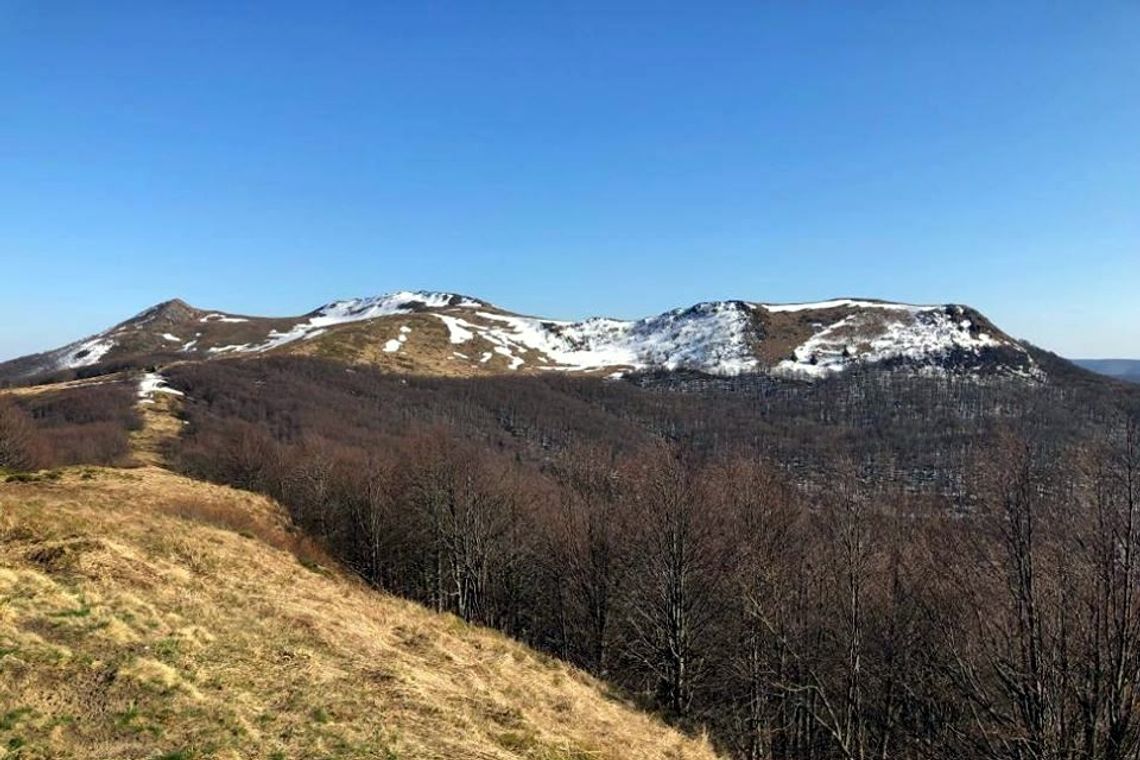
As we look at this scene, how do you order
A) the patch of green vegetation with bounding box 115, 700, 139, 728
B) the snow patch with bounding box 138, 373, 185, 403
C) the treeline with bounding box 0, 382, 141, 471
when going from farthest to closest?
the snow patch with bounding box 138, 373, 185, 403 → the treeline with bounding box 0, 382, 141, 471 → the patch of green vegetation with bounding box 115, 700, 139, 728

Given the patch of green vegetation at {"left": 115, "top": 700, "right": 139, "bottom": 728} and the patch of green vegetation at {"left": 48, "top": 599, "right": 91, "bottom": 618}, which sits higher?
the patch of green vegetation at {"left": 48, "top": 599, "right": 91, "bottom": 618}

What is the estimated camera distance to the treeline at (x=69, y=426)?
62594 mm

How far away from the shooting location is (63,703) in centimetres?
1020

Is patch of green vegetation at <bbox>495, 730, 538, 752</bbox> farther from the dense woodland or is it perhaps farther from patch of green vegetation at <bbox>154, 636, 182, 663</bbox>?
the dense woodland

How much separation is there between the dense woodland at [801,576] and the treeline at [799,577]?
10cm

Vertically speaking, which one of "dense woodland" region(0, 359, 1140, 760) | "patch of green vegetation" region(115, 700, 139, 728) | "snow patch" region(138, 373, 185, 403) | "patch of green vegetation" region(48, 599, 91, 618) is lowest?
"dense woodland" region(0, 359, 1140, 760)

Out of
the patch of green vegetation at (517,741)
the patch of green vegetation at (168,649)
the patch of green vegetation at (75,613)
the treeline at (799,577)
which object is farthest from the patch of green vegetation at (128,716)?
the treeline at (799,577)

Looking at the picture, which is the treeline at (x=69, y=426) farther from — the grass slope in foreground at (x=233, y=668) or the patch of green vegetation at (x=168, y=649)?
the patch of green vegetation at (x=168, y=649)

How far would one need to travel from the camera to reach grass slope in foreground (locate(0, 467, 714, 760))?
34.0ft

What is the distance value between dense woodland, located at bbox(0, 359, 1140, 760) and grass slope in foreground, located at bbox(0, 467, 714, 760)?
23.6ft

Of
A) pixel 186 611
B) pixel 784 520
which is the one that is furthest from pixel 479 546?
pixel 186 611

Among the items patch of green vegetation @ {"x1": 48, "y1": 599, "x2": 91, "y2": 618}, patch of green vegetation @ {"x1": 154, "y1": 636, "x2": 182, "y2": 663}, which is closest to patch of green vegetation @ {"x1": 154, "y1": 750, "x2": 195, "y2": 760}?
patch of green vegetation @ {"x1": 154, "y1": 636, "x2": 182, "y2": 663}

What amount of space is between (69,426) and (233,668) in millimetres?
115606

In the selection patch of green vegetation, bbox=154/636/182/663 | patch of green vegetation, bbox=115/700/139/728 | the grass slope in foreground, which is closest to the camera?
patch of green vegetation, bbox=115/700/139/728
